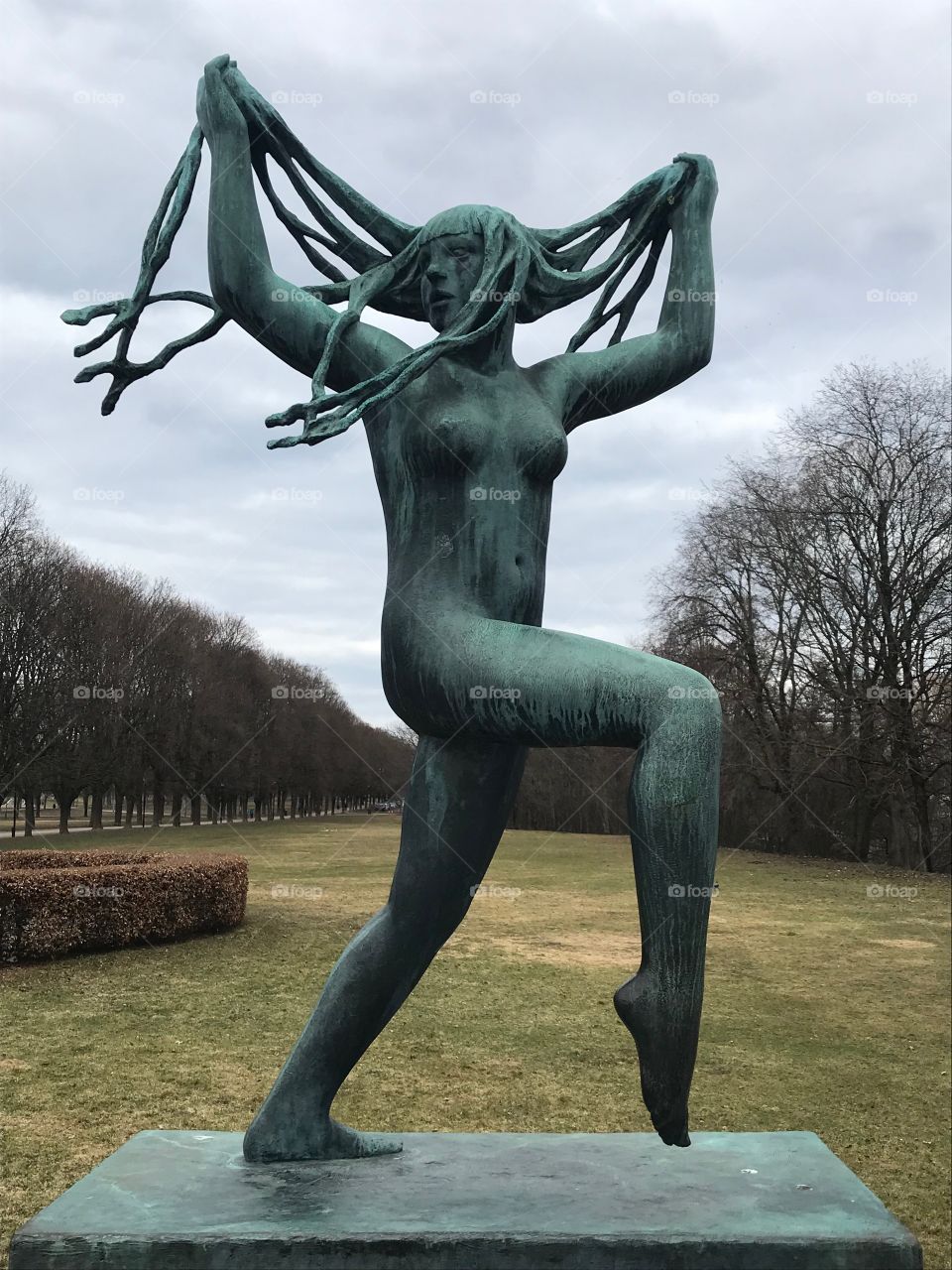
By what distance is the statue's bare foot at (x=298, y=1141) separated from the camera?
3.45 m

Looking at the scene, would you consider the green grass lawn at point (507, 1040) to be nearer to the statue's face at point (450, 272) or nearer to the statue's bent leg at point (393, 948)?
the statue's bent leg at point (393, 948)

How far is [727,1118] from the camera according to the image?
7.41 meters

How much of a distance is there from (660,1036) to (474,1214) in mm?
752

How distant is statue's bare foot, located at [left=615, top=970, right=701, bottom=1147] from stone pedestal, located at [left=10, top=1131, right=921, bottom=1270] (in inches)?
14.3

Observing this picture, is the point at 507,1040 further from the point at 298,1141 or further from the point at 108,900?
the point at 298,1141

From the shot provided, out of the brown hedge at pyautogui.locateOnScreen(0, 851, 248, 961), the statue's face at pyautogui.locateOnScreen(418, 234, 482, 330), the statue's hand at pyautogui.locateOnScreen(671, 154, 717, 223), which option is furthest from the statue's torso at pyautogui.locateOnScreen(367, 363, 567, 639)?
the brown hedge at pyautogui.locateOnScreen(0, 851, 248, 961)

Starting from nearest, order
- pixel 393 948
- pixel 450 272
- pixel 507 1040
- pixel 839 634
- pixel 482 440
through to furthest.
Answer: pixel 482 440, pixel 393 948, pixel 450 272, pixel 507 1040, pixel 839 634

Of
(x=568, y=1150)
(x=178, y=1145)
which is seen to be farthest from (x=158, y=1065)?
(x=568, y=1150)

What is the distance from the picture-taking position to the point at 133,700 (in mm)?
35625

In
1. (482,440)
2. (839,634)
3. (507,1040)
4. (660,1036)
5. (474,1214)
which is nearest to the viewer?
(660,1036)

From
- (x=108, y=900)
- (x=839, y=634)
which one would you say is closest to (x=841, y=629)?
(x=839, y=634)

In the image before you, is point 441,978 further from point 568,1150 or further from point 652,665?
point 652,665

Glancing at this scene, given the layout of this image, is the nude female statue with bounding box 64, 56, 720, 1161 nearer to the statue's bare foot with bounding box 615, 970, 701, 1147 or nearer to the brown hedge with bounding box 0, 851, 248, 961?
the statue's bare foot with bounding box 615, 970, 701, 1147

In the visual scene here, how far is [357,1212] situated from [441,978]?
931 cm
